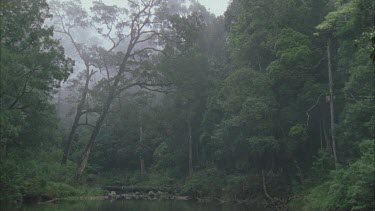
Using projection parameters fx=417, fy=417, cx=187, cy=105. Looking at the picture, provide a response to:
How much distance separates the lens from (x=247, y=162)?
31.2 meters

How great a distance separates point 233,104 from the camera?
91.8 feet

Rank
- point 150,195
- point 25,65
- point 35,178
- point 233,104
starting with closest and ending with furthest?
point 25,65, point 35,178, point 233,104, point 150,195

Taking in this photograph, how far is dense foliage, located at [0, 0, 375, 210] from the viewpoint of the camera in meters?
18.6

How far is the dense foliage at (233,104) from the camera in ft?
60.9

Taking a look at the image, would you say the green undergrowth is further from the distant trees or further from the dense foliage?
the distant trees

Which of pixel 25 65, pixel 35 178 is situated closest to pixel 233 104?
pixel 35 178

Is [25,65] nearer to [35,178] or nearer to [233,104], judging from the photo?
[35,178]

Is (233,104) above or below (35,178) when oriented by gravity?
above

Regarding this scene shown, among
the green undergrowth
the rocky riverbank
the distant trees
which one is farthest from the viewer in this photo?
the rocky riverbank

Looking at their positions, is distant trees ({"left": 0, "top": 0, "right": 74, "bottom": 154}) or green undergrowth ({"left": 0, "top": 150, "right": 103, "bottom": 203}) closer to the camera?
distant trees ({"left": 0, "top": 0, "right": 74, "bottom": 154})

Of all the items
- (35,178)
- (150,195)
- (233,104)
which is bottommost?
(150,195)

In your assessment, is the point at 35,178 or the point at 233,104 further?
the point at 233,104

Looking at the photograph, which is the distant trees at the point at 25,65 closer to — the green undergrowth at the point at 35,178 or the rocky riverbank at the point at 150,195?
the green undergrowth at the point at 35,178

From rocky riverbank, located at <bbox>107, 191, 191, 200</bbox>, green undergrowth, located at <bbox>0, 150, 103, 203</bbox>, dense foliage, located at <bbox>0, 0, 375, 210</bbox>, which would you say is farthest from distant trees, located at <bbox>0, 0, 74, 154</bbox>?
rocky riverbank, located at <bbox>107, 191, 191, 200</bbox>
